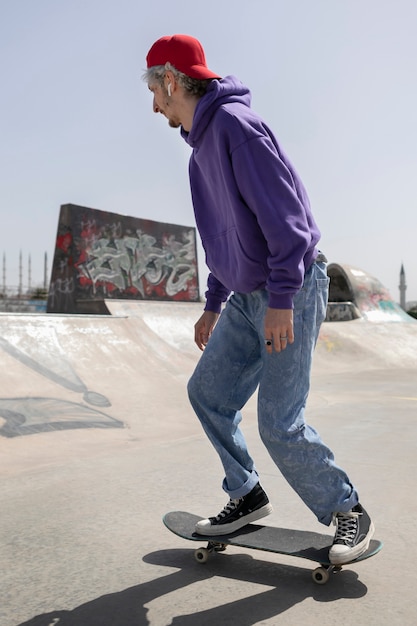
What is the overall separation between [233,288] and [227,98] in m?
0.70

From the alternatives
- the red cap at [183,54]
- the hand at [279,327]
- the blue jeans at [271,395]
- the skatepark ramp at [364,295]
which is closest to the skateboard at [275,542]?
the blue jeans at [271,395]

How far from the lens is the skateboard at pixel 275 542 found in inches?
86.2

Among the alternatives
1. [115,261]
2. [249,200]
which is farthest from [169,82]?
[115,261]

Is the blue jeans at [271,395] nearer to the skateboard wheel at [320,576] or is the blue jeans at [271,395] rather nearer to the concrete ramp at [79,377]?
the skateboard wheel at [320,576]

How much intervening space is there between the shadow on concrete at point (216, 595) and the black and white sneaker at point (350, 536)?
4.8 inches

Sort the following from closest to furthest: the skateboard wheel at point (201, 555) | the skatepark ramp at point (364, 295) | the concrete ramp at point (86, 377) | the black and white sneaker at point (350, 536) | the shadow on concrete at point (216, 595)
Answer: the shadow on concrete at point (216, 595), the black and white sneaker at point (350, 536), the skateboard wheel at point (201, 555), the concrete ramp at point (86, 377), the skatepark ramp at point (364, 295)

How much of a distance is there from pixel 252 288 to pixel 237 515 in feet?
2.98

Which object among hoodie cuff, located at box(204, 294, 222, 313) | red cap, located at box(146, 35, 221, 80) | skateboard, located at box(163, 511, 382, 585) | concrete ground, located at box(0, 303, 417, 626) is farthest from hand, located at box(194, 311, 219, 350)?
red cap, located at box(146, 35, 221, 80)

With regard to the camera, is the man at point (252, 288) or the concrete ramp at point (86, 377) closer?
the man at point (252, 288)

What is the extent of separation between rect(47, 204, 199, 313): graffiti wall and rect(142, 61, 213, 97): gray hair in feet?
46.3

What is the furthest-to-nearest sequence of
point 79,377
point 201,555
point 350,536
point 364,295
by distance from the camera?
point 364,295 < point 79,377 < point 201,555 < point 350,536

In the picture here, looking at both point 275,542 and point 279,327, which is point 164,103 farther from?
point 275,542

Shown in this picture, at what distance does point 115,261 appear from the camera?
18.0m

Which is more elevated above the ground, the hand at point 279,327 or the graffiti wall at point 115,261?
the hand at point 279,327
